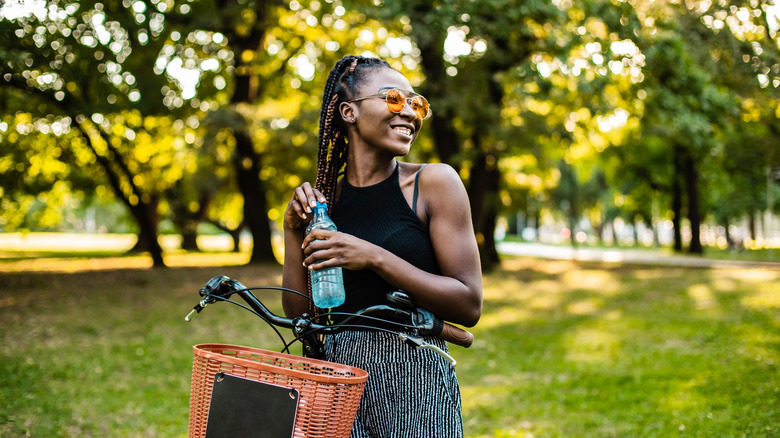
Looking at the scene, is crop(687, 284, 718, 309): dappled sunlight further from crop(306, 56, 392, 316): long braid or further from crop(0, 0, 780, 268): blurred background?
crop(306, 56, 392, 316): long braid

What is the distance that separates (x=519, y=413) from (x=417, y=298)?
5824mm

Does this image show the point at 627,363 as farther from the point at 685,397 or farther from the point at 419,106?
the point at 419,106

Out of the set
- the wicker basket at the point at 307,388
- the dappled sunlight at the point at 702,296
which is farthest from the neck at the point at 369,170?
the dappled sunlight at the point at 702,296

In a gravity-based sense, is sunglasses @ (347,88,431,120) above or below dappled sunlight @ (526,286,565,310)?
above

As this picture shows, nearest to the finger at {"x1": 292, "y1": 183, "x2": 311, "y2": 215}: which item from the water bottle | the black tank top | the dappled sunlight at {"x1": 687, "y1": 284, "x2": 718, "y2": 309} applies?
the water bottle

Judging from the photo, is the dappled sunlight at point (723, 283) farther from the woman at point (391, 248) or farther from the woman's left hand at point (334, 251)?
the woman's left hand at point (334, 251)

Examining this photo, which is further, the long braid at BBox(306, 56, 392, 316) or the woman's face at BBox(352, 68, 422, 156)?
the long braid at BBox(306, 56, 392, 316)

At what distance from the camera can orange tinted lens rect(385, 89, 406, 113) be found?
7.36 ft

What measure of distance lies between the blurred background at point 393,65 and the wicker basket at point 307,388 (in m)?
10.4

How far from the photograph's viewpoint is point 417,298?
2.07m

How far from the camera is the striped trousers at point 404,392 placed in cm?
211

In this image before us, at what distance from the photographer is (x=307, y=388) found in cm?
178

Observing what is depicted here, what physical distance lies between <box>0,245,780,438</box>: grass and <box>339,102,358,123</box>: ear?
5.10 metres

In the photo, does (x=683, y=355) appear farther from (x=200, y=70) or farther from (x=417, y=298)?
(x=200, y=70)
